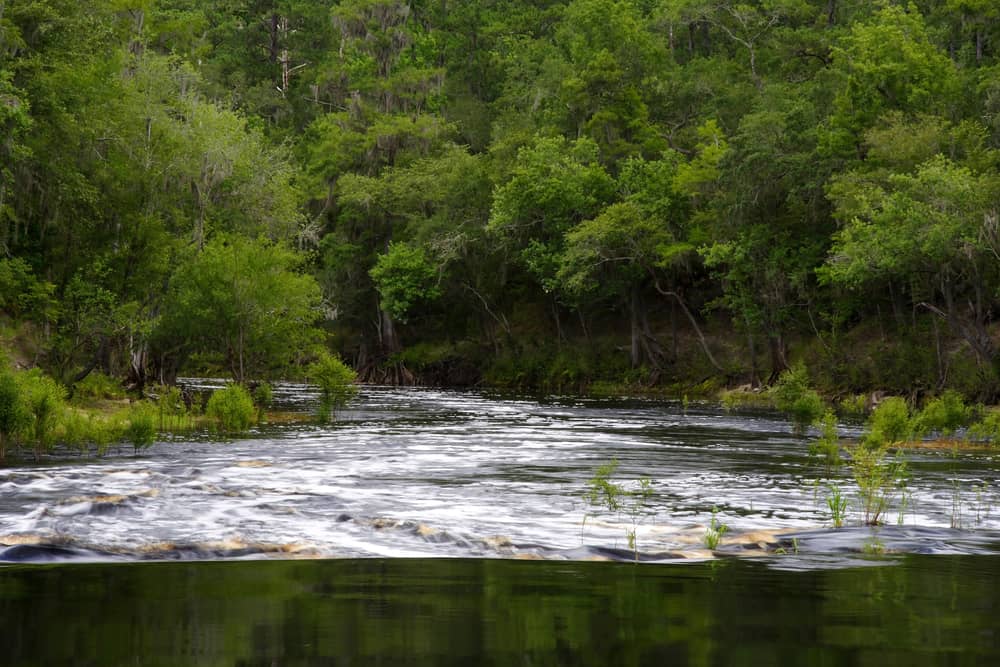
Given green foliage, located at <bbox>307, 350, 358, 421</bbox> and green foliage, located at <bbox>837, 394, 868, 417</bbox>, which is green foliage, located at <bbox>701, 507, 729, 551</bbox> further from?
green foliage, located at <bbox>837, 394, 868, 417</bbox>

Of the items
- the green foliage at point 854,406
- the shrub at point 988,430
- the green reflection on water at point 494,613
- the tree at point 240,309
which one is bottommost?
the green foliage at point 854,406

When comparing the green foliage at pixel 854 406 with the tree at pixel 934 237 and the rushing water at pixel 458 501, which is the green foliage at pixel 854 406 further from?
the rushing water at pixel 458 501

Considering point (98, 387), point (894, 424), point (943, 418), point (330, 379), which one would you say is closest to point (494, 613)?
point (894, 424)

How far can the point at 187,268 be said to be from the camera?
33.4m

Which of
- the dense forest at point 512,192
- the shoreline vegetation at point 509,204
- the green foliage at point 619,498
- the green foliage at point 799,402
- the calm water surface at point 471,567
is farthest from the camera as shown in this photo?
the dense forest at point 512,192

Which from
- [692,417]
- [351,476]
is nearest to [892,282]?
[692,417]

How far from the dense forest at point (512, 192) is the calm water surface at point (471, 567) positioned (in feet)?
40.7

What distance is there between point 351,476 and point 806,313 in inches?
1407

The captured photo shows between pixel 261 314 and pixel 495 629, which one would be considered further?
pixel 261 314

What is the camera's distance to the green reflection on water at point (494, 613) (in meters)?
7.08

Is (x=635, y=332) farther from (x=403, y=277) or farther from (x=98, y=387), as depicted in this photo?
(x=98, y=387)

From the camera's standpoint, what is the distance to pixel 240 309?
33719 mm

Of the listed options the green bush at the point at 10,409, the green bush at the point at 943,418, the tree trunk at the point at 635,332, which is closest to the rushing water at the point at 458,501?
the green bush at the point at 10,409

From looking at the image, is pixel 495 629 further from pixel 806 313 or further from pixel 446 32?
pixel 446 32
